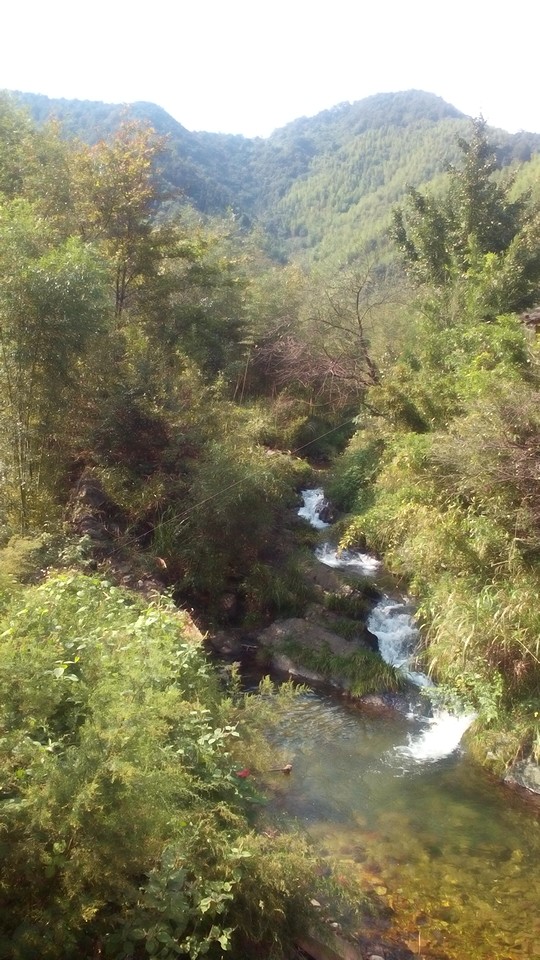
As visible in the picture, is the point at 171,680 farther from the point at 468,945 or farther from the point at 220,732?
the point at 468,945

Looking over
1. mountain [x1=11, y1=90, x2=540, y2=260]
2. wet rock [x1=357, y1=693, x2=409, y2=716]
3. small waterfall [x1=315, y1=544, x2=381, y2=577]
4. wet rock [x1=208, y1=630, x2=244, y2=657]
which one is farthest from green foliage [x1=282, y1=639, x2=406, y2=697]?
mountain [x1=11, y1=90, x2=540, y2=260]

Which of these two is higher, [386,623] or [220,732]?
[220,732]

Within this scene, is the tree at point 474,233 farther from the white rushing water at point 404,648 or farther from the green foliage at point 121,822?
the green foliage at point 121,822

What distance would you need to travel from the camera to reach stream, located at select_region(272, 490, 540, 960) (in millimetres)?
4676

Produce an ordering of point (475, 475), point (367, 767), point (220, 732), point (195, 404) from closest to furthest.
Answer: point (220, 732) < point (367, 767) < point (475, 475) < point (195, 404)

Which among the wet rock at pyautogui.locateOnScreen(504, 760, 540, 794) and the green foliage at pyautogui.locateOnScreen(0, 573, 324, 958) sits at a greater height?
the green foliage at pyautogui.locateOnScreen(0, 573, 324, 958)

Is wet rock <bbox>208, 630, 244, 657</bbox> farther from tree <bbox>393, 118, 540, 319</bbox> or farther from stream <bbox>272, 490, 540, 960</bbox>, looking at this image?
tree <bbox>393, 118, 540, 319</bbox>

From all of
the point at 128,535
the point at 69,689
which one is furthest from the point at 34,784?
the point at 128,535

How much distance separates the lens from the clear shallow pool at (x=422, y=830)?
4660 millimetres

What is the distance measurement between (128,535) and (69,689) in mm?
6564

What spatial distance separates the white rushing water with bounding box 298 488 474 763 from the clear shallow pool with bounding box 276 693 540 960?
7 centimetres

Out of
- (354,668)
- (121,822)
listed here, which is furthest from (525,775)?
(121,822)

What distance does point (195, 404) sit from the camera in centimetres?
1239

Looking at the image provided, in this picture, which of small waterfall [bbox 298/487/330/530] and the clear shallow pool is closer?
the clear shallow pool
